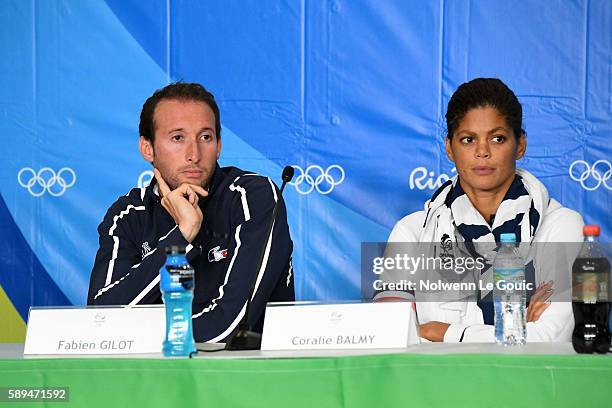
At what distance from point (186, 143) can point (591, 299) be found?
1.19 metres

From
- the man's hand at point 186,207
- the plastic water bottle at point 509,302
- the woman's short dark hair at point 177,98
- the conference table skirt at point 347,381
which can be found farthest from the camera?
the woman's short dark hair at point 177,98

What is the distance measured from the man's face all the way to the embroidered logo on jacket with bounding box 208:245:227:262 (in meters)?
0.21

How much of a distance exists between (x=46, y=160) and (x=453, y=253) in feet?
4.78

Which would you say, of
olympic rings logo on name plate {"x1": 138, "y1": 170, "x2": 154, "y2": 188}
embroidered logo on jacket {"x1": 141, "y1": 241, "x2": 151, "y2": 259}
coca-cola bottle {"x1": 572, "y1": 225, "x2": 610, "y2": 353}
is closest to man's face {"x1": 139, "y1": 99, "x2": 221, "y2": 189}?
embroidered logo on jacket {"x1": 141, "y1": 241, "x2": 151, "y2": 259}

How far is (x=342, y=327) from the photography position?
5.39 ft

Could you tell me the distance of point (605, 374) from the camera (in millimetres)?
1433

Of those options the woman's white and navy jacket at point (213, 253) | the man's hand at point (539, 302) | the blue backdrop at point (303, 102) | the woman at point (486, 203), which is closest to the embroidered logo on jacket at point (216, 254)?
the woman's white and navy jacket at point (213, 253)

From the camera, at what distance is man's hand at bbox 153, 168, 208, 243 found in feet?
7.22

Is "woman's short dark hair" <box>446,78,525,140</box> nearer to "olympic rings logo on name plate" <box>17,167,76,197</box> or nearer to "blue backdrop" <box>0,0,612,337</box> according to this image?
"blue backdrop" <box>0,0,612,337</box>

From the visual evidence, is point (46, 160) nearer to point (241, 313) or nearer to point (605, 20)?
point (241, 313)

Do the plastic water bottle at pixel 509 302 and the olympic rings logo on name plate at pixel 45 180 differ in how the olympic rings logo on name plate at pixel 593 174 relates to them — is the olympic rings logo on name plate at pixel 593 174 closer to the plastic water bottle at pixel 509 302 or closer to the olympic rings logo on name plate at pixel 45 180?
the plastic water bottle at pixel 509 302

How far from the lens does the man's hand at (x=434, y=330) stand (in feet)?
7.33

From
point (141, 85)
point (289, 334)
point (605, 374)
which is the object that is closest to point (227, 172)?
point (141, 85)

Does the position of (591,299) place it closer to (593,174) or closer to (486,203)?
(486,203)
